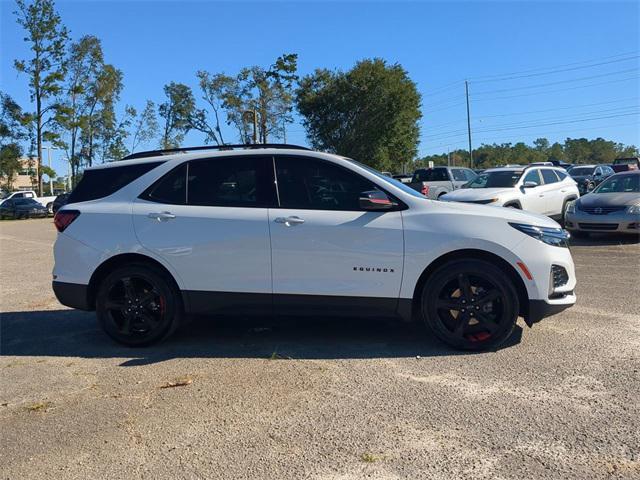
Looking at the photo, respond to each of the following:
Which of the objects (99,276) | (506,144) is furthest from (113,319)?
(506,144)

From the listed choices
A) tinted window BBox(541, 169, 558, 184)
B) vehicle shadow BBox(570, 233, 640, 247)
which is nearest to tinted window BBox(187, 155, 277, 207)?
vehicle shadow BBox(570, 233, 640, 247)

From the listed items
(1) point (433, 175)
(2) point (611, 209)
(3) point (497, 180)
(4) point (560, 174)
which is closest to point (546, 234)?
(2) point (611, 209)

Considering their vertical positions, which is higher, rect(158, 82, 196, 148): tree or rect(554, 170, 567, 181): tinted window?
rect(158, 82, 196, 148): tree

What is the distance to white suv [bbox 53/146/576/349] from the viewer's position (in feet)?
15.3

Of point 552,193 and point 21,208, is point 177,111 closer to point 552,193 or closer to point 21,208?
point 21,208

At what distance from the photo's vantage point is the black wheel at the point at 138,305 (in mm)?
5008

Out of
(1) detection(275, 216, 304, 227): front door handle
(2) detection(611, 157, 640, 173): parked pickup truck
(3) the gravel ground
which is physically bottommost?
(3) the gravel ground

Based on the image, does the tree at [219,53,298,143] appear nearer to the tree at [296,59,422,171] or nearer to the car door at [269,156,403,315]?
the tree at [296,59,422,171]

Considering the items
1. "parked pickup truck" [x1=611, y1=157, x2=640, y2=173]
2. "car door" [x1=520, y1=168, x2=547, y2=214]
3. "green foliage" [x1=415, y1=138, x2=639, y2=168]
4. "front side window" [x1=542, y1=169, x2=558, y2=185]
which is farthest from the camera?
"green foliage" [x1=415, y1=138, x2=639, y2=168]

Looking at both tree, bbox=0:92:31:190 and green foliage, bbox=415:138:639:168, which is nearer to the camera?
tree, bbox=0:92:31:190

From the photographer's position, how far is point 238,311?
4.96 metres

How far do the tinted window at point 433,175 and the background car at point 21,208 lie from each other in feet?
83.7

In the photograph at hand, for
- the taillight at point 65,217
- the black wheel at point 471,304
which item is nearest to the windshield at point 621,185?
the black wheel at point 471,304

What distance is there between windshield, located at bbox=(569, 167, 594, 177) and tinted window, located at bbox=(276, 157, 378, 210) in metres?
27.6
